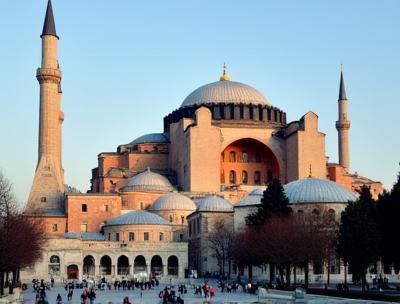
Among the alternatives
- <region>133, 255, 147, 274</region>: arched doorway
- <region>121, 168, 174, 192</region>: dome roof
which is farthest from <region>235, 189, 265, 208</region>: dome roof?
<region>121, 168, 174, 192</region>: dome roof

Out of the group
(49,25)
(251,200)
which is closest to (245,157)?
(251,200)

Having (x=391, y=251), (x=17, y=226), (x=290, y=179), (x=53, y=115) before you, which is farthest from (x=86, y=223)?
(x=391, y=251)

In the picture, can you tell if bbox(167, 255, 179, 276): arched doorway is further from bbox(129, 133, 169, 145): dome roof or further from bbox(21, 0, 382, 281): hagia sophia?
Answer: bbox(129, 133, 169, 145): dome roof

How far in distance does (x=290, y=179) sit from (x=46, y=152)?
22.2m

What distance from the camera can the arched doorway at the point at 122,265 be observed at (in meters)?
66.4

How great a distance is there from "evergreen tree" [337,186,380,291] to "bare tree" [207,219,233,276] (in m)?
20.3

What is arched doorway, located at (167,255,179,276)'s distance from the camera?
67062 millimetres

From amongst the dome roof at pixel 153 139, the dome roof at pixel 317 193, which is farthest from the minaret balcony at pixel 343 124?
the dome roof at pixel 317 193

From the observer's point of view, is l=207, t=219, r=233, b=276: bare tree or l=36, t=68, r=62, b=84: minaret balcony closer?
l=207, t=219, r=233, b=276: bare tree

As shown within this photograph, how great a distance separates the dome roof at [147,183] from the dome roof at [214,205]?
22.5ft

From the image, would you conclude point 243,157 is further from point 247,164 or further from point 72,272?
point 72,272

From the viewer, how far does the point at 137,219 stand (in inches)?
2650

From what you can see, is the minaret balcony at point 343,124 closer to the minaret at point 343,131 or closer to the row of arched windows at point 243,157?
the minaret at point 343,131

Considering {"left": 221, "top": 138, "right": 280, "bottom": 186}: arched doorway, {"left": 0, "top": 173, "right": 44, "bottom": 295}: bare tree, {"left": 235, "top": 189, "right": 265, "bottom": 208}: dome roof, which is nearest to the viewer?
{"left": 0, "top": 173, "right": 44, "bottom": 295}: bare tree
